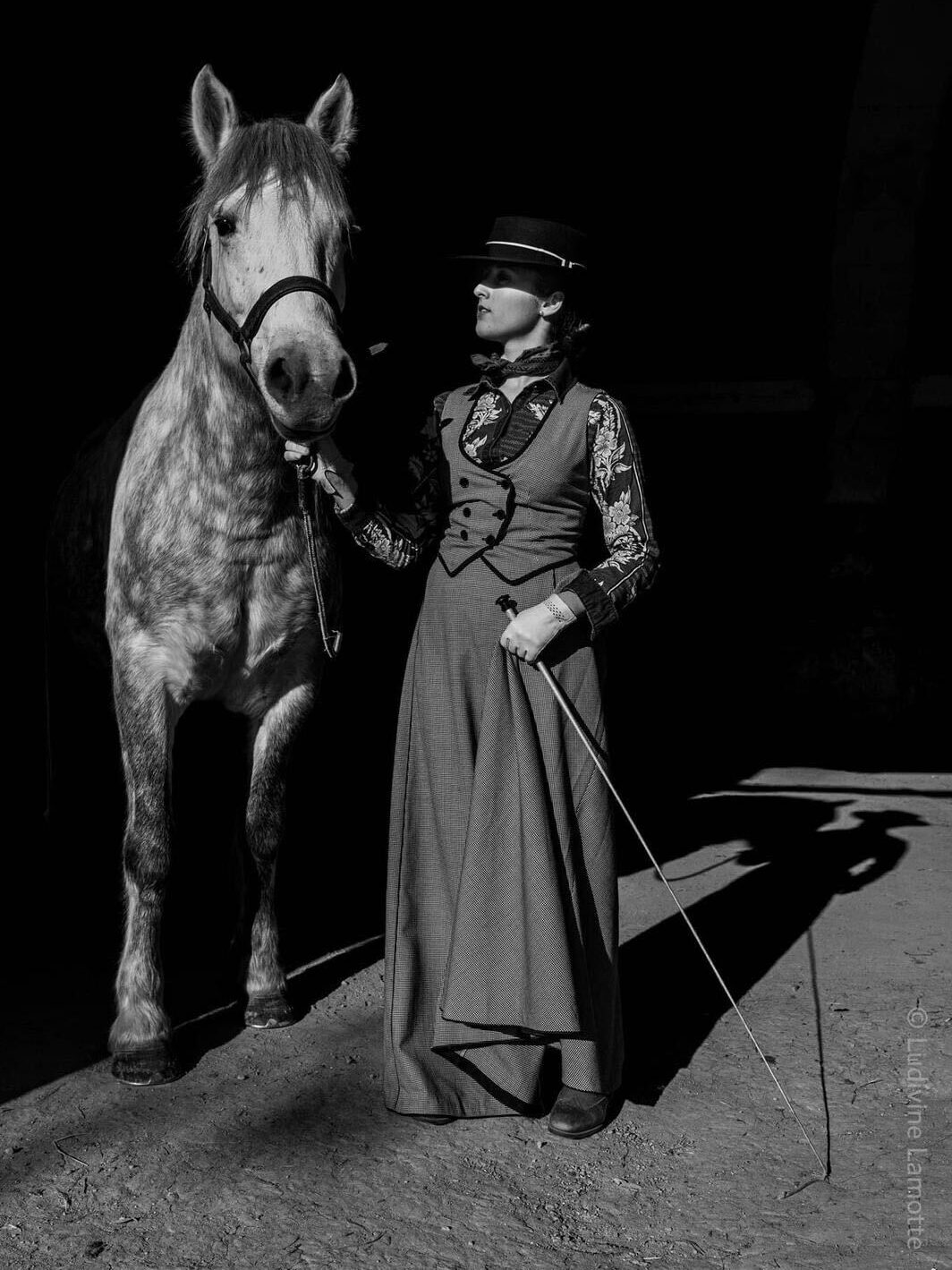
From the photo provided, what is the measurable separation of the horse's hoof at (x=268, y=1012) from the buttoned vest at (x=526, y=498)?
1311mm

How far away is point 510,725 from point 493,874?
31 centimetres

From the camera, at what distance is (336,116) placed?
310cm

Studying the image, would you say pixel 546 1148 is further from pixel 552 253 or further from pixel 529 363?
pixel 552 253

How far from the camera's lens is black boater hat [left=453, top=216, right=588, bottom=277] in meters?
2.67

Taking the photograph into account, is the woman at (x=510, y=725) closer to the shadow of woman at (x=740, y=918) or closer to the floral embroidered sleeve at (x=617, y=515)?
the floral embroidered sleeve at (x=617, y=515)

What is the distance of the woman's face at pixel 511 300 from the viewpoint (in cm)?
270

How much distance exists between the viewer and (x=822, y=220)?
26.3ft

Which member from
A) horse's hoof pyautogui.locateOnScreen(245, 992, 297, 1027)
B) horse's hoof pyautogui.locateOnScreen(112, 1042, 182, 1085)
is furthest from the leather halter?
horse's hoof pyautogui.locateOnScreen(112, 1042, 182, 1085)

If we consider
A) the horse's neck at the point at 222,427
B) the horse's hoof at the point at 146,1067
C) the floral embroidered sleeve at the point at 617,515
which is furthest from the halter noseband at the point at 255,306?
the horse's hoof at the point at 146,1067

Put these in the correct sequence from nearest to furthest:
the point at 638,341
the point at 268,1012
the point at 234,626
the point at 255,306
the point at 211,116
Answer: the point at 255,306, the point at 211,116, the point at 234,626, the point at 268,1012, the point at 638,341

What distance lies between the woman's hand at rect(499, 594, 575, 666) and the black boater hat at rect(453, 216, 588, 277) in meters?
0.70

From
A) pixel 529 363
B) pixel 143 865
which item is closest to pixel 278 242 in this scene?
pixel 529 363

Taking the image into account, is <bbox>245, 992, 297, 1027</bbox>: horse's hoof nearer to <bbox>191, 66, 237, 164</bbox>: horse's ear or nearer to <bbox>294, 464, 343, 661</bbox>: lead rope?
<bbox>294, 464, 343, 661</bbox>: lead rope

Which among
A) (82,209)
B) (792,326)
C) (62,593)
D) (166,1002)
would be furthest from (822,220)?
(166,1002)
